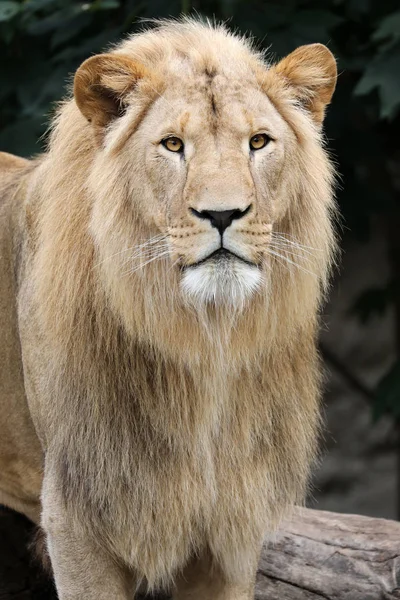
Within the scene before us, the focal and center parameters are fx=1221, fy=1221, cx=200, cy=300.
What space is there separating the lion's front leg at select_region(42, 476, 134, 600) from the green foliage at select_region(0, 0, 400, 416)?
212 centimetres

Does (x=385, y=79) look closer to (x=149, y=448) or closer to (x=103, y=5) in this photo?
(x=103, y=5)

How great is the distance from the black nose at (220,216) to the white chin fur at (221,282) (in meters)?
0.10

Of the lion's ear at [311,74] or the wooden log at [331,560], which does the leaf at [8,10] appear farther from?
the wooden log at [331,560]

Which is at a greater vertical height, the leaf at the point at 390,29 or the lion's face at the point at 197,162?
the leaf at the point at 390,29

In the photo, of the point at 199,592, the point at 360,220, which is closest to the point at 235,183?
the point at 199,592

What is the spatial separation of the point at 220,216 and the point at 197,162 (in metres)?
0.19

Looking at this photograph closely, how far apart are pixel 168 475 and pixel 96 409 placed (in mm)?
287

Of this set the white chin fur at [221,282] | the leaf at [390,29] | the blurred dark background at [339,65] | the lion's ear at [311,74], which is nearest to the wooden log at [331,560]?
the blurred dark background at [339,65]

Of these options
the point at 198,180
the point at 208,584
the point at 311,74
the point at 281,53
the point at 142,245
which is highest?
the point at 281,53

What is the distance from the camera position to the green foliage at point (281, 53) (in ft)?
17.9

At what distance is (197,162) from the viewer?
3.20m

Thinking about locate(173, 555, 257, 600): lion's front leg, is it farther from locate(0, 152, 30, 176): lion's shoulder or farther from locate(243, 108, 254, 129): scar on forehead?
locate(0, 152, 30, 176): lion's shoulder

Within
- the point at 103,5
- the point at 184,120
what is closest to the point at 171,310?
the point at 184,120

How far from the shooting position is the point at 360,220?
262 inches
